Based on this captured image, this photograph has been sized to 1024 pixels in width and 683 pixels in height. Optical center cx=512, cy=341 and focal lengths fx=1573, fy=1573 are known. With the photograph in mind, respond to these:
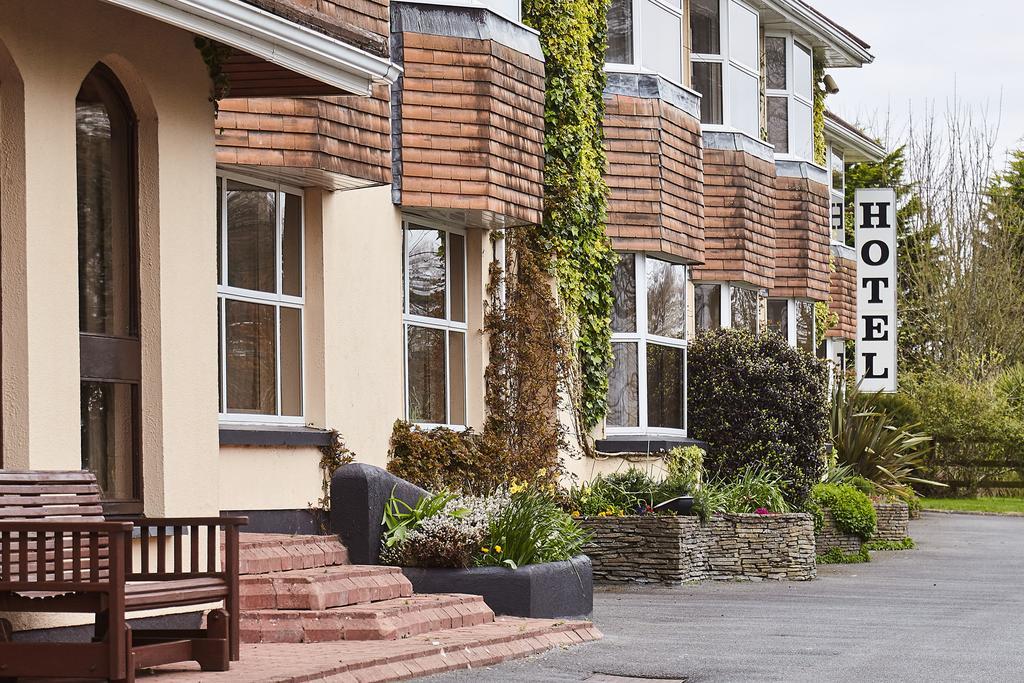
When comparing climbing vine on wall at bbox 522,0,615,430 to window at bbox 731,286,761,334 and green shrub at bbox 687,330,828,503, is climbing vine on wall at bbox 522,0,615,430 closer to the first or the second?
green shrub at bbox 687,330,828,503

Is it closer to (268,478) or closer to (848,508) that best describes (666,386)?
(848,508)

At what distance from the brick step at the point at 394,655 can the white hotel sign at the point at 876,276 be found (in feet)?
63.0

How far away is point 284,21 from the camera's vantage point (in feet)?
28.9

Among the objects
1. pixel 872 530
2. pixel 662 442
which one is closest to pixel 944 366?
pixel 872 530

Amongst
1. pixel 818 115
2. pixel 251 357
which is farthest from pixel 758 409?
pixel 818 115

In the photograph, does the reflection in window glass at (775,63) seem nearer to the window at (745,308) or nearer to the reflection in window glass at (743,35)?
the reflection in window glass at (743,35)

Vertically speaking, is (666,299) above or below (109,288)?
above

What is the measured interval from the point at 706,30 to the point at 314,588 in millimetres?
13527

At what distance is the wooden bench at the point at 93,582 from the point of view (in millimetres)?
7031

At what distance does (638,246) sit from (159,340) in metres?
9.46

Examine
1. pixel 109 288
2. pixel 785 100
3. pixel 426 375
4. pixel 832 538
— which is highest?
pixel 785 100

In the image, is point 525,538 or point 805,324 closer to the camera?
point 525,538

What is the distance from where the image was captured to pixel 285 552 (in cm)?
1063

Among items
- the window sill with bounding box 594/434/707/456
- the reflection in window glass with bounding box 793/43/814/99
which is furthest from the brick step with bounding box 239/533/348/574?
the reflection in window glass with bounding box 793/43/814/99
